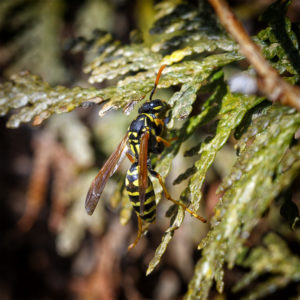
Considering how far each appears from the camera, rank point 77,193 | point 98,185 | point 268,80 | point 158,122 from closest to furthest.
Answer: point 268,80
point 158,122
point 98,185
point 77,193

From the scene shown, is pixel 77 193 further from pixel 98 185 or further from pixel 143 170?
pixel 143 170

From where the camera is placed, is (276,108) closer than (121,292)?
Yes

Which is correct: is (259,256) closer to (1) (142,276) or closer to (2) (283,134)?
(2) (283,134)

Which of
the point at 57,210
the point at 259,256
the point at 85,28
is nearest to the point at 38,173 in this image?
the point at 57,210

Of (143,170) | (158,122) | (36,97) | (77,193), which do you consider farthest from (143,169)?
(77,193)

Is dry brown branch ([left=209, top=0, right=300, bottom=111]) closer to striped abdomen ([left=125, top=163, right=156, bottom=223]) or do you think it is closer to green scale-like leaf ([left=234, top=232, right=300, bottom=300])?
striped abdomen ([left=125, top=163, right=156, bottom=223])

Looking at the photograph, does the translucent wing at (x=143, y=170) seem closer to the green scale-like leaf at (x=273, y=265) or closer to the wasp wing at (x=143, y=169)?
the wasp wing at (x=143, y=169)

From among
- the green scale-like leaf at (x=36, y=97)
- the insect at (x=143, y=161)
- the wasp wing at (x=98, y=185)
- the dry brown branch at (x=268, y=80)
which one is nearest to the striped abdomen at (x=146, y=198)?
the insect at (x=143, y=161)
